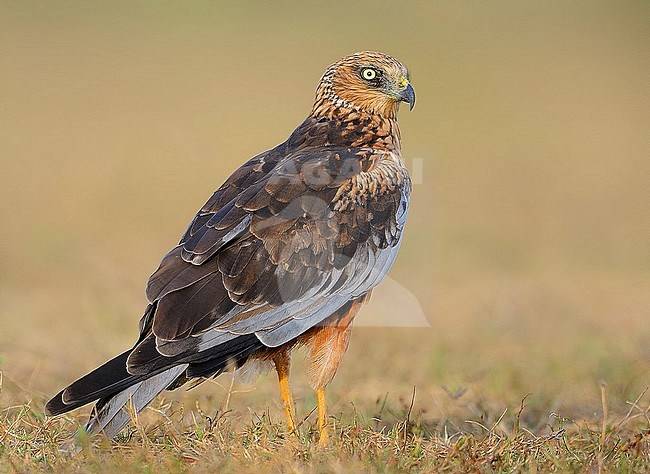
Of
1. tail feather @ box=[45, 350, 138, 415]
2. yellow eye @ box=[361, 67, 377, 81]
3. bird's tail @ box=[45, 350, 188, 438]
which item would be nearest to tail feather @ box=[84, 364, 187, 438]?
bird's tail @ box=[45, 350, 188, 438]

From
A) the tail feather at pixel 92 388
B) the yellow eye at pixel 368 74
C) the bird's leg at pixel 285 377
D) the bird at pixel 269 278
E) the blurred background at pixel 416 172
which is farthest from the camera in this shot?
the blurred background at pixel 416 172

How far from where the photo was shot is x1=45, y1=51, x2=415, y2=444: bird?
188 inches

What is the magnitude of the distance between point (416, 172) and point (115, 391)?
2.57m

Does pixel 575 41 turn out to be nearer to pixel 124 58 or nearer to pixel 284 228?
pixel 124 58

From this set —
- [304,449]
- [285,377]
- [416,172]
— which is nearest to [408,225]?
[416,172]

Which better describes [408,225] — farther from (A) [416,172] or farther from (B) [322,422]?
(B) [322,422]

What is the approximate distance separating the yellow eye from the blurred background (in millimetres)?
714

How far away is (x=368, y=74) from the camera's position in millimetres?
6117

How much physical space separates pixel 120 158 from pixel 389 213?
32.9 ft

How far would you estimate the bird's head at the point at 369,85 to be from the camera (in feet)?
19.9

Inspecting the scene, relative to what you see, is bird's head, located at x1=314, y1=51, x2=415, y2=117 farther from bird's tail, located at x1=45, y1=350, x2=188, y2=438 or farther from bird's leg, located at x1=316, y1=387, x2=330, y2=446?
bird's tail, located at x1=45, y1=350, x2=188, y2=438

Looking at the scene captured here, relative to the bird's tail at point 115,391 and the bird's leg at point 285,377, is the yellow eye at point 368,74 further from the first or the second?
the bird's tail at point 115,391

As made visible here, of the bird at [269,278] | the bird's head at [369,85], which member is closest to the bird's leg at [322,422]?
the bird at [269,278]

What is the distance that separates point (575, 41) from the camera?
19234mm
